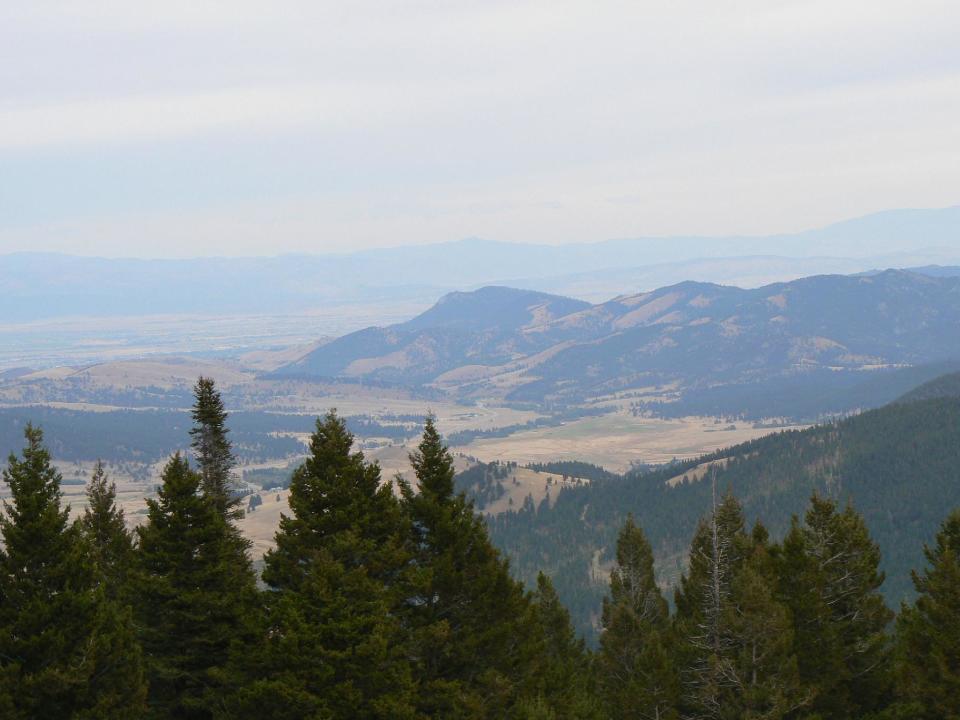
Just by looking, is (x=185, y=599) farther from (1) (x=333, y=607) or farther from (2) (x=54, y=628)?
(1) (x=333, y=607)

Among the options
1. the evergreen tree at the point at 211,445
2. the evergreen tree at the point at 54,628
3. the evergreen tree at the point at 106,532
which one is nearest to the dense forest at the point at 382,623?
the evergreen tree at the point at 54,628

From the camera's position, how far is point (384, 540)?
3219 centimetres

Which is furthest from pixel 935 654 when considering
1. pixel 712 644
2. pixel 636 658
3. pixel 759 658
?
pixel 636 658

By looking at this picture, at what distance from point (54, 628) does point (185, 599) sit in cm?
554

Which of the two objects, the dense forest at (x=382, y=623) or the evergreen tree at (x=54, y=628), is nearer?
the evergreen tree at (x=54, y=628)

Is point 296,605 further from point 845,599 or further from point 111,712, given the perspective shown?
point 845,599

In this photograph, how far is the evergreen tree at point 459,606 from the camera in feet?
107

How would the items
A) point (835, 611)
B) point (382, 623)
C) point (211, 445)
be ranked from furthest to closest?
1. point (211, 445)
2. point (835, 611)
3. point (382, 623)

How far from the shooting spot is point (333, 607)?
91.9 ft

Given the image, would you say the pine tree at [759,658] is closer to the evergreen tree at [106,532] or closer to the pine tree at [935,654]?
the pine tree at [935,654]

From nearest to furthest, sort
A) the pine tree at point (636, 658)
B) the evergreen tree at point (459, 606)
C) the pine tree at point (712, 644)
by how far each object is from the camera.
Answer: the evergreen tree at point (459, 606) < the pine tree at point (712, 644) < the pine tree at point (636, 658)

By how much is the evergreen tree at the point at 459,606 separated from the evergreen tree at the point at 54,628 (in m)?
8.64

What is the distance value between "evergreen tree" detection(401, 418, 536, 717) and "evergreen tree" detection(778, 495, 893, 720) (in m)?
11.1

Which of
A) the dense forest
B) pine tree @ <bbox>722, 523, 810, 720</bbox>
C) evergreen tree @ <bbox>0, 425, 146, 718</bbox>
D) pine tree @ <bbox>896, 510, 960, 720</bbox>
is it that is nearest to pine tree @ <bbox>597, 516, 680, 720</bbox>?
the dense forest
